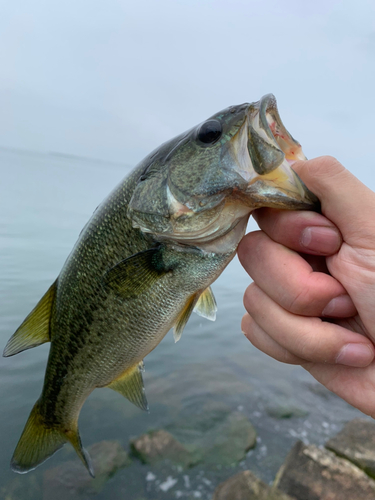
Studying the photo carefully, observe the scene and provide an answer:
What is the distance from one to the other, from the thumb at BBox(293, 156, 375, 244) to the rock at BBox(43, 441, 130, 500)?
4324 mm

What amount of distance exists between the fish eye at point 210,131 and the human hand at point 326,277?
450 millimetres

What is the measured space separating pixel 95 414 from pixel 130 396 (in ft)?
10.5

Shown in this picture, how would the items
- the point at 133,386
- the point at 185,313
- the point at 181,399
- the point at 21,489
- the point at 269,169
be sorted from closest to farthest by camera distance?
the point at 269,169
the point at 185,313
the point at 133,386
the point at 21,489
the point at 181,399

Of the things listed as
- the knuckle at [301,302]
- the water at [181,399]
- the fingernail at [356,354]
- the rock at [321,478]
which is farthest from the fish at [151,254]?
the rock at [321,478]

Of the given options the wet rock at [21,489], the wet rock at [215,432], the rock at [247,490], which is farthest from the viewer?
the wet rock at [215,432]

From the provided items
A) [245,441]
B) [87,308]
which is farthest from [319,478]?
[87,308]

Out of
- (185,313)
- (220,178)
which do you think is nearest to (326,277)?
(220,178)

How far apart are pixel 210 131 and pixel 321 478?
401 cm

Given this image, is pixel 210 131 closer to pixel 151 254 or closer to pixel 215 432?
pixel 151 254

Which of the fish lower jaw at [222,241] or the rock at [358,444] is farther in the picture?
the rock at [358,444]

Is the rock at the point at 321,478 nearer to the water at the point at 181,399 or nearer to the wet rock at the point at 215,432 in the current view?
the water at the point at 181,399

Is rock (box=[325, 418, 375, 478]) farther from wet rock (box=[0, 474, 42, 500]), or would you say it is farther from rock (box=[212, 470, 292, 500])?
wet rock (box=[0, 474, 42, 500])

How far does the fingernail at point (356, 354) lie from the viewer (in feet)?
5.24

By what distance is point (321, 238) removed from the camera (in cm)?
162
